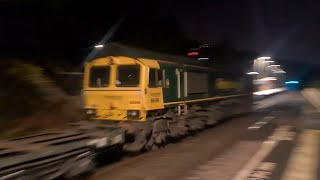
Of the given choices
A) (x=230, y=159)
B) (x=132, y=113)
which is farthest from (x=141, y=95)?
(x=230, y=159)

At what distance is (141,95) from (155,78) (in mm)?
1049

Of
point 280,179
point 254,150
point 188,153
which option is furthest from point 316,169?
point 188,153

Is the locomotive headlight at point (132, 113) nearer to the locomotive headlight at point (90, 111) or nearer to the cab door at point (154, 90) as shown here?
the cab door at point (154, 90)

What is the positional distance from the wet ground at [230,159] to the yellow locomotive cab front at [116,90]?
1464 mm

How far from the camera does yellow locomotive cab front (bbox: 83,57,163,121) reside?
13383 millimetres

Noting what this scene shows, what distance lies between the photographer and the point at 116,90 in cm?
1377

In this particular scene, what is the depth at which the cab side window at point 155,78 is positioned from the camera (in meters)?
13.8

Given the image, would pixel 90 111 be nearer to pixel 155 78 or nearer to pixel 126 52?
pixel 126 52

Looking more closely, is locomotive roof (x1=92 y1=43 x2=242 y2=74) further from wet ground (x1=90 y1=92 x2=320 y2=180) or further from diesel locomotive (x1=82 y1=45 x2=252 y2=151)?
wet ground (x1=90 y1=92 x2=320 y2=180)

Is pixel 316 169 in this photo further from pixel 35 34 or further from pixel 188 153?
pixel 35 34

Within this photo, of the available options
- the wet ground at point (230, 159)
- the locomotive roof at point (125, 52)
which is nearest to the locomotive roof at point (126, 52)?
the locomotive roof at point (125, 52)

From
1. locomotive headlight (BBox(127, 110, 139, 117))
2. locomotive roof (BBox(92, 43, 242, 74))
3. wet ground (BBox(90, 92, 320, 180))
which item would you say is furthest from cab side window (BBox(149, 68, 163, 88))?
wet ground (BBox(90, 92, 320, 180))

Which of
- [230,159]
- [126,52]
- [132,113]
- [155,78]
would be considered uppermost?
[126,52]

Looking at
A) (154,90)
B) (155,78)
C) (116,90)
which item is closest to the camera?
(116,90)
